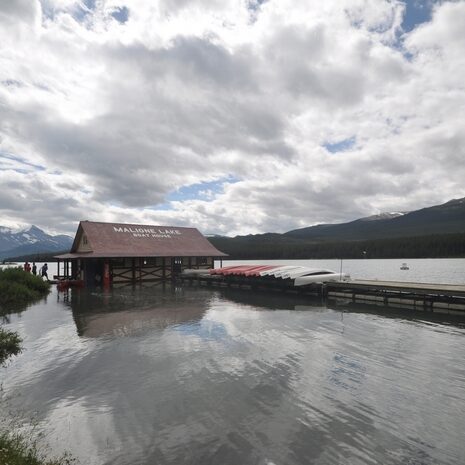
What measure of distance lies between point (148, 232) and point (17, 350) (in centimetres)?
3375

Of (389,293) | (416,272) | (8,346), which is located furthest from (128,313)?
(416,272)

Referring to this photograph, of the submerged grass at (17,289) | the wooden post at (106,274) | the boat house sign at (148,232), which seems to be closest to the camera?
the submerged grass at (17,289)

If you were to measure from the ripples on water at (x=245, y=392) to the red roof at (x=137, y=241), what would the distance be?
75.0ft

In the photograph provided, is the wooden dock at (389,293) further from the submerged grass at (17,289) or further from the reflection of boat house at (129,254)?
the submerged grass at (17,289)

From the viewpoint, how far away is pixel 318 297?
96.6 feet

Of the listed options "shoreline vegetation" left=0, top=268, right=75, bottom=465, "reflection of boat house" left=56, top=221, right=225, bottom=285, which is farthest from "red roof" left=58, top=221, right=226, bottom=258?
"shoreline vegetation" left=0, top=268, right=75, bottom=465

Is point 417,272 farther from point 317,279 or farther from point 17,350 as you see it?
point 17,350

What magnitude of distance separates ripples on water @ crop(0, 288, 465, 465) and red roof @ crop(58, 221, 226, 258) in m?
22.8

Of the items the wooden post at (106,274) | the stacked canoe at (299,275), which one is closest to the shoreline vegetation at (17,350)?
the wooden post at (106,274)

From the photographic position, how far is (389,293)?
25.4 m

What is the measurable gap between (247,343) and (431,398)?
6.76 metres

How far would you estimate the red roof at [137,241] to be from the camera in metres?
39.7

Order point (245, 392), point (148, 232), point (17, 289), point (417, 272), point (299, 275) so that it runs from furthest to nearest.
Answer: point (417, 272), point (148, 232), point (299, 275), point (17, 289), point (245, 392)

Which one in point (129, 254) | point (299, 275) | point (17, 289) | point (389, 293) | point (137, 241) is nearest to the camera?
point (389, 293)
